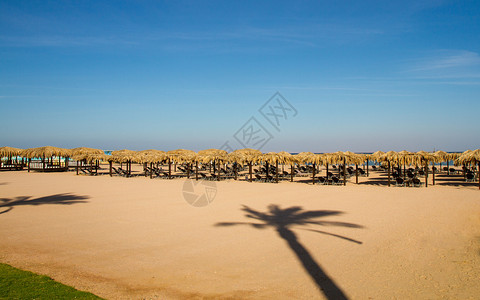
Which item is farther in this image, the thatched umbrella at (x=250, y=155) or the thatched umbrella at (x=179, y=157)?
the thatched umbrella at (x=179, y=157)

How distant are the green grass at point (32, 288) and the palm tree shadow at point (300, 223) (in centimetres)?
369

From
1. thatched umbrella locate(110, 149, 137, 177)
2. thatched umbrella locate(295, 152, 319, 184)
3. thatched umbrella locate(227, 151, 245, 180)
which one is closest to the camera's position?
thatched umbrella locate(295, 152, 319, 184)

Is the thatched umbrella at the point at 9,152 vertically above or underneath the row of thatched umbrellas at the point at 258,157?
above

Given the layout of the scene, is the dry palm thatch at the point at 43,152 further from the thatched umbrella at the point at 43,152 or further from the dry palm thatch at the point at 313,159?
the dry palm thatch at the point at 313,159

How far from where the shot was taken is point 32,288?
15.0 feet

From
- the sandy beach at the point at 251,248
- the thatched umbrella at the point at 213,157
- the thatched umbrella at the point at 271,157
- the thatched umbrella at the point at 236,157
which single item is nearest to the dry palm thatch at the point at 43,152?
the thatched umbrella at the point at 213,157

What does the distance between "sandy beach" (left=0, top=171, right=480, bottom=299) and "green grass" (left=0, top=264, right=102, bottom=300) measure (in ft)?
1.09

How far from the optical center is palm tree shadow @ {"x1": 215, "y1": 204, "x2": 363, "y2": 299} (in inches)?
204

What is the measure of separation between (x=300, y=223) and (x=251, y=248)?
2.96 m

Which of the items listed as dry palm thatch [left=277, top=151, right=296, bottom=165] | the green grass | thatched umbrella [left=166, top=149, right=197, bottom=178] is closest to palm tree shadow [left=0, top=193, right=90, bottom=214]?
the green grass

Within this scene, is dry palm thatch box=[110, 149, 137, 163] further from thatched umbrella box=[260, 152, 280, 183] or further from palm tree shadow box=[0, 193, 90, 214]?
palm tree shadow box=[0, 193, 90, 214]

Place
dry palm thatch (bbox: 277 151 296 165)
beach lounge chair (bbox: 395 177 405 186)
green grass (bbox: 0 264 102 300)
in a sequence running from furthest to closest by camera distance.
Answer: dry palm thatch (bbox: 277 151 296 165)
beach lounge chair (bbox: 395 177 405 186)
green grass (bbox: 0 264 102 300)

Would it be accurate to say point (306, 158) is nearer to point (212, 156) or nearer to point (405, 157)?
point (405, 157)

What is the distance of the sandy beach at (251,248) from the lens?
16.8ft
